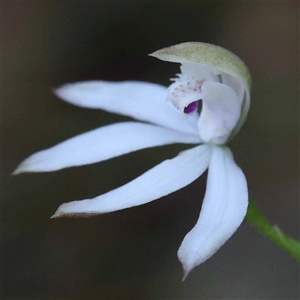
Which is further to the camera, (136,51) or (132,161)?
(136,51)

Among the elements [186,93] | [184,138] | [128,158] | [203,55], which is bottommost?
[128,158]

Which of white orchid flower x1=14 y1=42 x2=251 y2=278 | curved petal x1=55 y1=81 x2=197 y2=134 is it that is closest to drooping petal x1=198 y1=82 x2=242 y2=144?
white orchid flower x1=14 y1=42 x2=251 y2=278

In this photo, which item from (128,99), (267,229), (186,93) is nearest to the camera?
(267,229)

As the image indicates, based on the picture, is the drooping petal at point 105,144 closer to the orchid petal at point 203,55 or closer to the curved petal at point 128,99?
the curved petal at point 128,99

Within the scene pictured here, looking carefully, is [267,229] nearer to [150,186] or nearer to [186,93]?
[150,186]

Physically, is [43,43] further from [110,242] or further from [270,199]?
[270,199]

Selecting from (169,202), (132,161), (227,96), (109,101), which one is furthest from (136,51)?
(227,96)

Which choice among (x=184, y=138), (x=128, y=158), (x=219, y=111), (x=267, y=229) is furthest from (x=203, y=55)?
(x=128, y=158)

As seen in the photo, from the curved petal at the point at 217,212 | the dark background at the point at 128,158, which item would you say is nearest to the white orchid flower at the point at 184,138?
the curved petal at the point at 217,212
